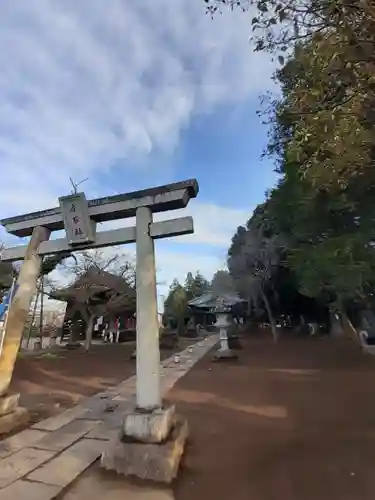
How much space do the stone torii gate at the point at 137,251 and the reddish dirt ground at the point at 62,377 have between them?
1.37 metres

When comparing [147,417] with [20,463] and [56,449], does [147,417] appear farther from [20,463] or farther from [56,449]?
[20,463]

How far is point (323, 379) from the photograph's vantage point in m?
8.53

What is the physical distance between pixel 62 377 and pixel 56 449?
5833 millimetres

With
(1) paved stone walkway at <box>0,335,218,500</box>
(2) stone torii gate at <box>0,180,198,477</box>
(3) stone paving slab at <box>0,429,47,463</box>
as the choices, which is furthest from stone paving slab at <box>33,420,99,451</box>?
(2) stone torii gate at <box>0,180,198,477</box>

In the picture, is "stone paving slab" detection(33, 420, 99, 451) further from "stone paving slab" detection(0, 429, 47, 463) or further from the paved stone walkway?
"stone paving slab" detection(0, 429, 47, 463)

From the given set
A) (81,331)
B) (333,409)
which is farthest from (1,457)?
(81,331)

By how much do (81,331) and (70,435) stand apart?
1714cm

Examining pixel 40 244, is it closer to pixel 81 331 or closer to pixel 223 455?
pixel 223 455

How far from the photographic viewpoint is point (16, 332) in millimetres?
5723

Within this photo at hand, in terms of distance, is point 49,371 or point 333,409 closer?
point 333,409

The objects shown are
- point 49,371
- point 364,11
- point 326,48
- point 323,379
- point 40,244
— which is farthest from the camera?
point 49,371

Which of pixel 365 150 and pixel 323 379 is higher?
pixel 365 150

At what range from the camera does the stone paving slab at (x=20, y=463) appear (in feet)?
12.1

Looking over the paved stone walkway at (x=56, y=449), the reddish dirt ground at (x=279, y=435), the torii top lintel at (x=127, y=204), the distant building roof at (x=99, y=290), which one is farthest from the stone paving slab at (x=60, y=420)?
the distant building roof at (x=99, y=290)
